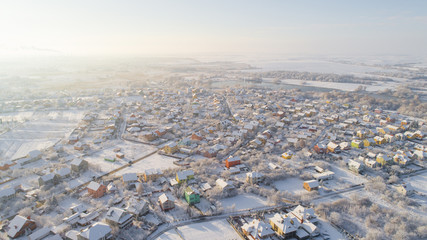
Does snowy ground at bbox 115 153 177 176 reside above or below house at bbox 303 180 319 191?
below

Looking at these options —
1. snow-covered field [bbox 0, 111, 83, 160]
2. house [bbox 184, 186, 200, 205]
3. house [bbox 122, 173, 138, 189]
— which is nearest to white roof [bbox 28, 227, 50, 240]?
house [bbox 122, 173, 138, 189]

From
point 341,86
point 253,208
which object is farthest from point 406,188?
point 341,86

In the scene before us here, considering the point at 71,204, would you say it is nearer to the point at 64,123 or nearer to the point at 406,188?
the point at 64,123

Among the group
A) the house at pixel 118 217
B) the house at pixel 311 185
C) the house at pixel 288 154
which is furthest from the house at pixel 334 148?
the house at pixel 118 217

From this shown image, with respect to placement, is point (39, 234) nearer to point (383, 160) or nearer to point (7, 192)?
point (7, 192)

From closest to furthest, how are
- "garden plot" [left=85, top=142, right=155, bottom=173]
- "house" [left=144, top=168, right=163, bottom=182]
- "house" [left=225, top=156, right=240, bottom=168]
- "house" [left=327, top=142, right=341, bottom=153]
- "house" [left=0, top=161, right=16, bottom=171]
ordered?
"house" [left=144, top=168, right=163, bottom=182]
"house" [left=0, top=161, right=16, bottom=171]
"house" [left=225, top=156, right=240, bottom=168]
"garden plot" [left=85, top=142, right=155, bottom=173]
"house" [left=327, top=142, right=341, bottom=153]

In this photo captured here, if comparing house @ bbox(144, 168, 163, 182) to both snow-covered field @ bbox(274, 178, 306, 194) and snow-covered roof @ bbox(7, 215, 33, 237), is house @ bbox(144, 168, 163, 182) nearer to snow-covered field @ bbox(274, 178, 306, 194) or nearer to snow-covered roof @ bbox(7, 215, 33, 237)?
snow-covered roof @ bbox(7, 215, 33, 237)
